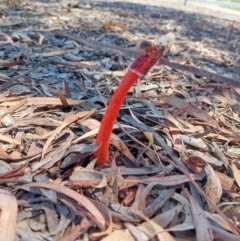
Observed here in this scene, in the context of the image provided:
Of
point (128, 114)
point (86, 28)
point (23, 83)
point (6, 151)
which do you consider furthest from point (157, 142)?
point (86, 28)

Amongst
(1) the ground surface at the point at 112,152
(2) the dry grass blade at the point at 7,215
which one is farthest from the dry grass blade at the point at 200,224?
(2) the dry grass blade at the point at 7,215

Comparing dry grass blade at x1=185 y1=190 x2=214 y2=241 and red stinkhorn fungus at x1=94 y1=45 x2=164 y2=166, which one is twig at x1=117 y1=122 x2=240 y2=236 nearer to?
dry grass blade at x1=185 y1=190 x2=214 y2=241

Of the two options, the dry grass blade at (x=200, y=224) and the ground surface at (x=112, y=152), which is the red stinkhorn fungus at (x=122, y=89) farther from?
the dry grass blade at (x=200, y=224)

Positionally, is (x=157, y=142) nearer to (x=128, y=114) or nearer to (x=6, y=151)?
(x=128, y=114)

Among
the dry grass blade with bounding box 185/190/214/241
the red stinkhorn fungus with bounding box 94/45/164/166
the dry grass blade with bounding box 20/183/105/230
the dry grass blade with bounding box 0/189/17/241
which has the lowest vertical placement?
the dry grass blade with bounding box 185/190/214/241

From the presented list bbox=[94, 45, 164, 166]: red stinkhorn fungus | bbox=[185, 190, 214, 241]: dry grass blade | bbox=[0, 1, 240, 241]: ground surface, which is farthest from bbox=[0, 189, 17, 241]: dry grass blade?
bbox=[185, 190, 214, 241]: dry grass blade

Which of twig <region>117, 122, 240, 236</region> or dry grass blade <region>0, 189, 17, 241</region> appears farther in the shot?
twig <region>117, 122, 240, 236</region>

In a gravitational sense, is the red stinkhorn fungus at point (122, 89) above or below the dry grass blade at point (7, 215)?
above

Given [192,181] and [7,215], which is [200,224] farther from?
[7,215]
